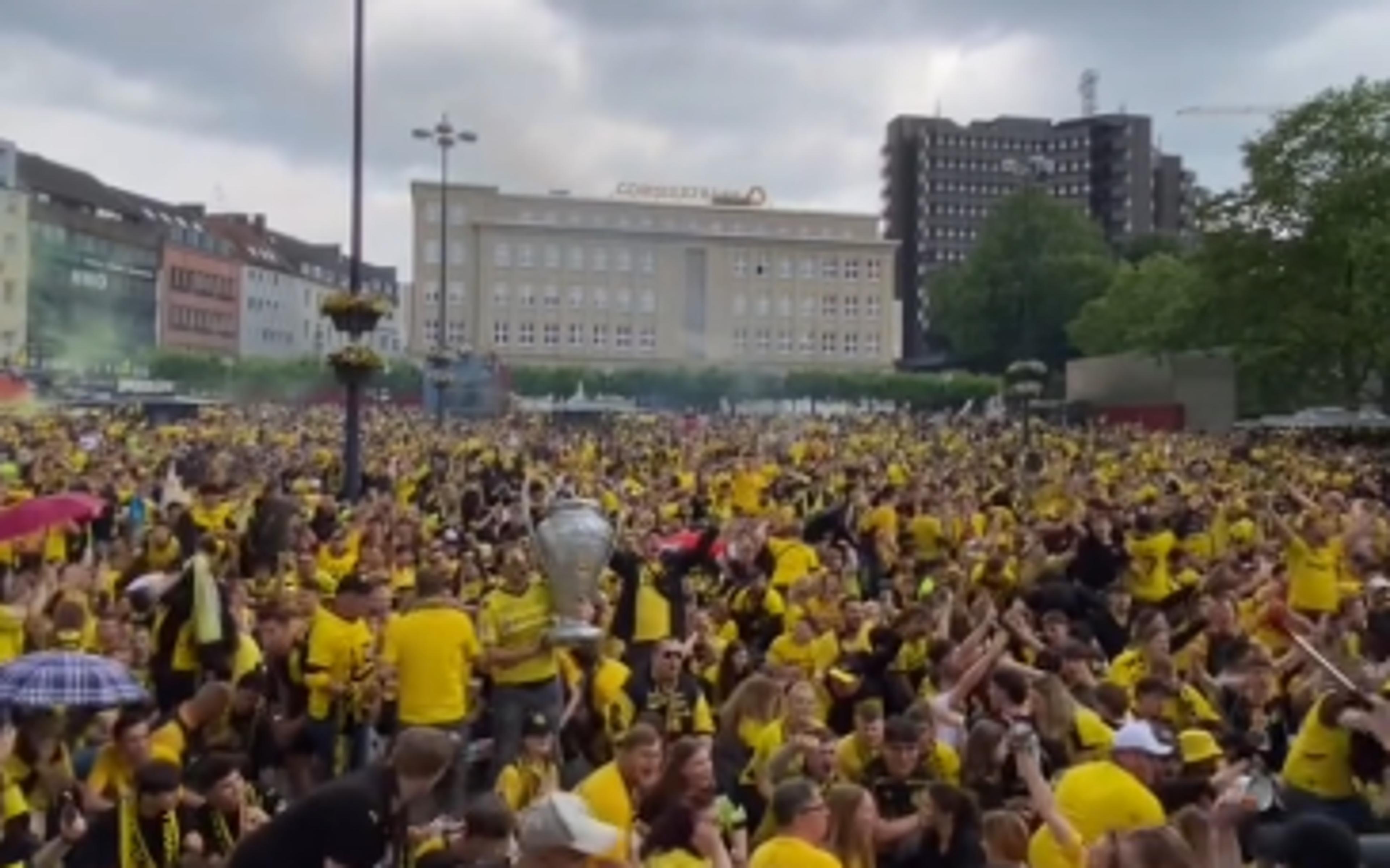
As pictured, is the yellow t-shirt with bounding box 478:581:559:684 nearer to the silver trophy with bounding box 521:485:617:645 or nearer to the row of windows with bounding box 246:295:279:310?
the silver trophy with bounding box 521:485:617:645

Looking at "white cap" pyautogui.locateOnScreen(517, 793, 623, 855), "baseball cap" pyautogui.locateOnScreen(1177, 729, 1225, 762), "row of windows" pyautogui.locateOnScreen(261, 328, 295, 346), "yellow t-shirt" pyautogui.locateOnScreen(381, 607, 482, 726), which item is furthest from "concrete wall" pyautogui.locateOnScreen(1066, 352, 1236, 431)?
"row of windows" pyautogui.locateOnScreen(261, 328, 295, 346)

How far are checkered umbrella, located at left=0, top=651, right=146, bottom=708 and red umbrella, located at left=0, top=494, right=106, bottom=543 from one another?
399 cm

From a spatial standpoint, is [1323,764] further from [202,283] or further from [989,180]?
[989,180]

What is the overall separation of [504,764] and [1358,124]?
186ft

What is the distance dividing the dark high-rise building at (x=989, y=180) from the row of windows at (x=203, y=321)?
58072mm

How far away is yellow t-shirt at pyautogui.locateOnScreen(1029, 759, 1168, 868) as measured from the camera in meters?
6.74

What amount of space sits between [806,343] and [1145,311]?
57.7 m

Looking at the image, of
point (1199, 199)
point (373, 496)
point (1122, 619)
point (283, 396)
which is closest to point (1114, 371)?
point (1199, 199)

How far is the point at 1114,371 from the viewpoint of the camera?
76.3 m

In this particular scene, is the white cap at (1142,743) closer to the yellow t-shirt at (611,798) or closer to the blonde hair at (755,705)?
the yellow t-shirt at (611,798)

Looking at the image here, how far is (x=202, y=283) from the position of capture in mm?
133875

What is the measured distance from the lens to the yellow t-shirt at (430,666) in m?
10.1

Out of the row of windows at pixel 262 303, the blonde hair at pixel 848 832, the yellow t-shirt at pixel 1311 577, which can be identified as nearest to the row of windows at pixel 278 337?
the row of windows at pixel 262 303

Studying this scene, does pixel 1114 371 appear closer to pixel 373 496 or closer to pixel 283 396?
pixel 283 396
